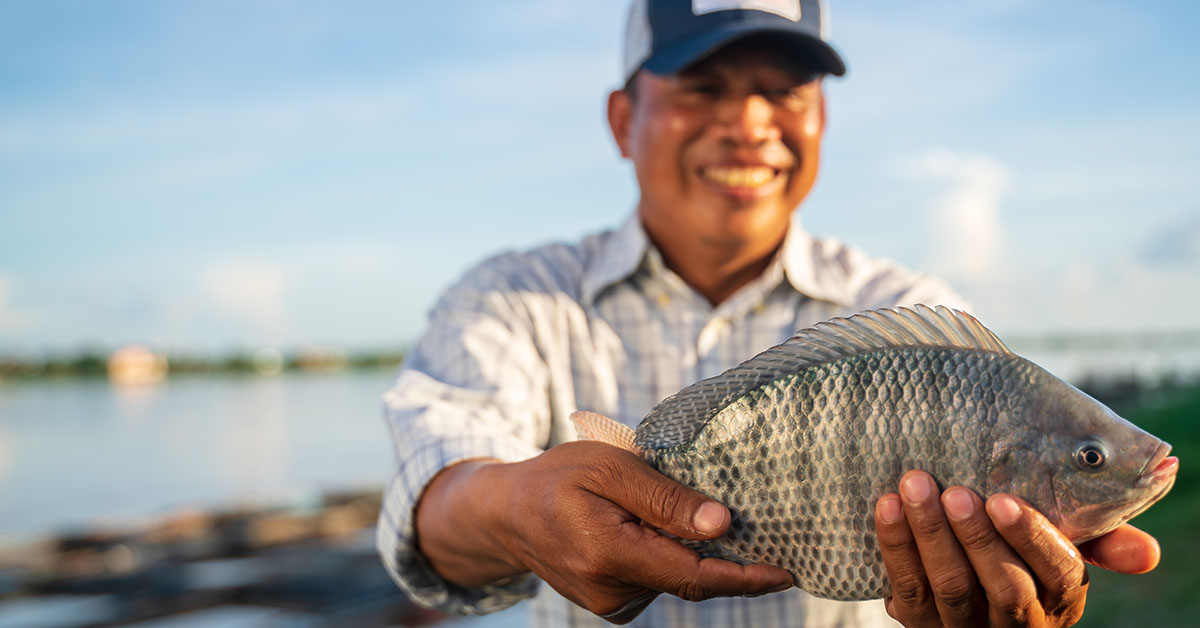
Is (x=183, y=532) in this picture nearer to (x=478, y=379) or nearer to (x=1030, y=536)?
(x=478, y=379)

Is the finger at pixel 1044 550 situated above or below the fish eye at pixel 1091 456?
below

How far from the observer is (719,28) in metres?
2.77

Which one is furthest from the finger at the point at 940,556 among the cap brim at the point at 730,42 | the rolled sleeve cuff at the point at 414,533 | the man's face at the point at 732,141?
the cap brim at the point at 730,42

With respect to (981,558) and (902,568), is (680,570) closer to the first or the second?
(902,568)

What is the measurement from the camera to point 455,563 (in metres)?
2.34

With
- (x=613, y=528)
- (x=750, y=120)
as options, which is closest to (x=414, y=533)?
(x=613, y=528)

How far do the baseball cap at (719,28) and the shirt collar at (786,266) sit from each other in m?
0.56

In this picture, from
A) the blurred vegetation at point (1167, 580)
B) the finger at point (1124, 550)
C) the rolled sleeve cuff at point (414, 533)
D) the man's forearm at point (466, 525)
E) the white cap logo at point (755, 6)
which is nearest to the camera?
the finger at point (1124, 550)

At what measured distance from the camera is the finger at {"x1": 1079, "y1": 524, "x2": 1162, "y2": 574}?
1817mm

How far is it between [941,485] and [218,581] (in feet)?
31.2

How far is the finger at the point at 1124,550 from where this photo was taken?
182 centimetres

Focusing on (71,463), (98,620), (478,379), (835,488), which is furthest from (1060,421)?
(71,463)

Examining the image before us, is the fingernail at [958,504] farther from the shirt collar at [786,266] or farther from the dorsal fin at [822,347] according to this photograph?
the shirt collar at [786,266]

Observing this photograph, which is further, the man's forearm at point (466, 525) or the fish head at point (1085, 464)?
the man's forearm at point (466, 525)
